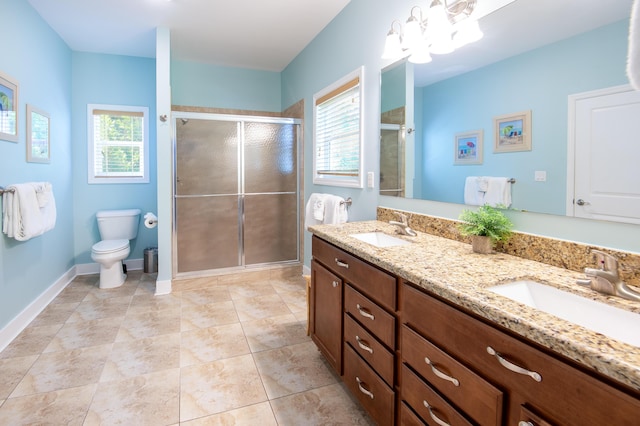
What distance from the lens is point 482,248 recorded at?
4.75 ft

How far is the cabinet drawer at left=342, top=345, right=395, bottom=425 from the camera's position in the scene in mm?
1371

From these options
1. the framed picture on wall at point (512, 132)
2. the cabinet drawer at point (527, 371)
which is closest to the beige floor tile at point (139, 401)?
the cabinet drawer at point (527, 371)

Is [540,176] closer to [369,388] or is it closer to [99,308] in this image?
[369,388]

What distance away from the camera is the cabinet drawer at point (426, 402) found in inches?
40.2

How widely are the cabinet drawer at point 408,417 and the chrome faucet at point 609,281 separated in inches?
27.5

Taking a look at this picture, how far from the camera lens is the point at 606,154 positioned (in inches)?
44.1

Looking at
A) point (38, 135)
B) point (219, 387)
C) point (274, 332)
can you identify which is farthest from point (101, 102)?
point (219, 387)

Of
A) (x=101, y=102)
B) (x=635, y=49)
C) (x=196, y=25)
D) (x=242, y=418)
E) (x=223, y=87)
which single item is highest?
(x=196, y=25)

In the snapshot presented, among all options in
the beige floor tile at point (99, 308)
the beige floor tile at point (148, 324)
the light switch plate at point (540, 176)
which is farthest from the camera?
the beige floor tile at point (99, 308)

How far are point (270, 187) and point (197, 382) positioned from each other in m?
2.31

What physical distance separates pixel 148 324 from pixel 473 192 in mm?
2524

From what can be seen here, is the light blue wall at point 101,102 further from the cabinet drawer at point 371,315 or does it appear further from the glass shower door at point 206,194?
the cabinet drawer at point 371,315

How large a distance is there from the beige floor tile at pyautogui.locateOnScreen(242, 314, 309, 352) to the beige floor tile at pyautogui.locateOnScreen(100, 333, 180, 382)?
50 centimetres

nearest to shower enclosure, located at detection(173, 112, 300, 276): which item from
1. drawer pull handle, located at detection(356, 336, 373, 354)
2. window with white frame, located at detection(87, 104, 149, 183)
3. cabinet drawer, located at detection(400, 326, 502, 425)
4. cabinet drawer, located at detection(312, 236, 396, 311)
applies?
window with white frame, located at detection(87, 104, 149, 183)
